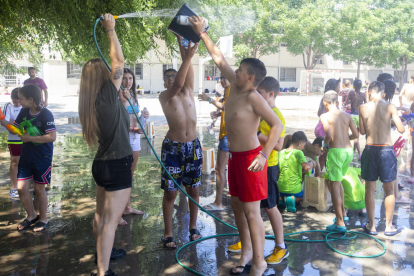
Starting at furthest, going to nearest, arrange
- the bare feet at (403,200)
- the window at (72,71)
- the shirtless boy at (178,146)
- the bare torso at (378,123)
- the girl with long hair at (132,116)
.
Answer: the window at (72,71) < the bare feet at (403,200) < the girl with long hair at (132,116) < the bare torso at (378,123) < the shirtless boy at (178,146)

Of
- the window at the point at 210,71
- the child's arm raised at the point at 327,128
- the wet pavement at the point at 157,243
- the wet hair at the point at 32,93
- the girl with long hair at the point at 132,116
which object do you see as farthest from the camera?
the window at the point at 210,71

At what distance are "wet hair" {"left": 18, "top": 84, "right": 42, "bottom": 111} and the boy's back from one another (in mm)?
4099

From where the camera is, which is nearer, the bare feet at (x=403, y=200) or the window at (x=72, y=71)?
the bare feet at (x=403, y=200)

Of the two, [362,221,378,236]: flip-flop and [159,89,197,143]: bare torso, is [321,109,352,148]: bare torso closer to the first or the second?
[362,221,378,236]: flip-flop

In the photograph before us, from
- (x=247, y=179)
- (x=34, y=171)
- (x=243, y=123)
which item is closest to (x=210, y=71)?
(x=34, y=171)

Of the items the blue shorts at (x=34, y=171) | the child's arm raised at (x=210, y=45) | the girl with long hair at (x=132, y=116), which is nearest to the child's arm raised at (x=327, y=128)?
the child's arm raised at (x=210, y=45)

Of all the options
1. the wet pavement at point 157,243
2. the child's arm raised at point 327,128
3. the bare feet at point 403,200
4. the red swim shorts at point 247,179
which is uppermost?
the child's arm raised at point 327,128

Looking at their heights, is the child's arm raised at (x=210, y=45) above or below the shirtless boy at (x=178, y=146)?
above

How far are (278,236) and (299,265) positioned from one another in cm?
34

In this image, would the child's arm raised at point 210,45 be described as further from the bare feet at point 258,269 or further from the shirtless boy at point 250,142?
the bare feet at point 258,269

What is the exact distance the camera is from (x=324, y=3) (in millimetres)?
37188

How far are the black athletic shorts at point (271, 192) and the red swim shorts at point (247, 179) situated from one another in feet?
1.31

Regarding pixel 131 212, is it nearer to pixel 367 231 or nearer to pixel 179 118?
pixel 179 118

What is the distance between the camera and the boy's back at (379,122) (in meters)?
4.57
